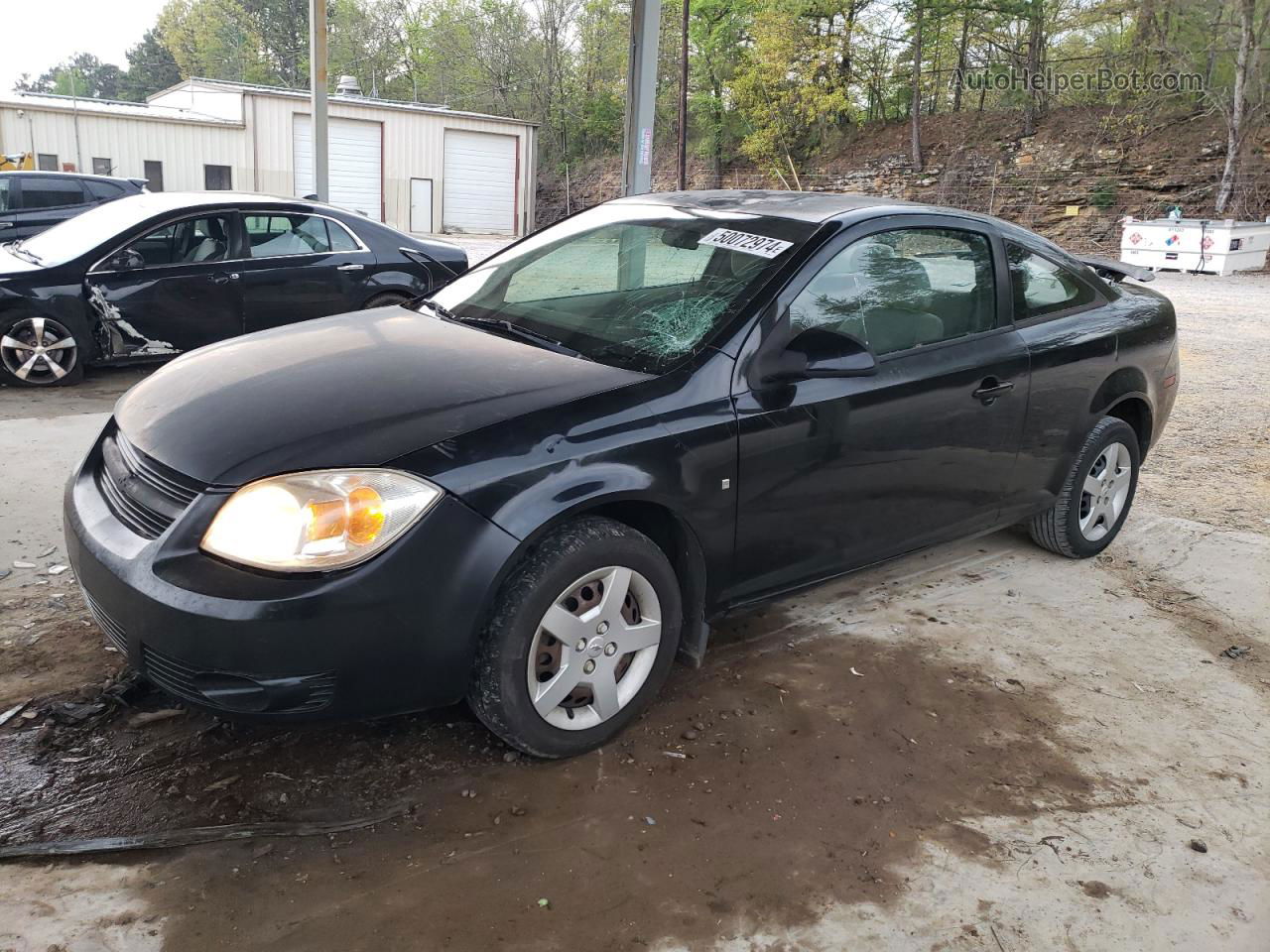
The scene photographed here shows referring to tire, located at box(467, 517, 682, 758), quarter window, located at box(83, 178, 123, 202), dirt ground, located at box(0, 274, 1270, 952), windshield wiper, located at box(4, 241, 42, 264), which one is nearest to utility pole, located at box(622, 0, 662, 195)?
windshield wiper, located at box(4, 241, 42, 264)

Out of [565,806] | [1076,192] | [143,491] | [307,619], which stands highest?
[1076,192]

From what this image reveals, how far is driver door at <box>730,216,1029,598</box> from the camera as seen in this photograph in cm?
321

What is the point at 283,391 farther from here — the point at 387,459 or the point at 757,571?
the point at 757,571

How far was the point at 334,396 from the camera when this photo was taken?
2855mm

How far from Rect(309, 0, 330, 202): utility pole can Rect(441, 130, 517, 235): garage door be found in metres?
25.6

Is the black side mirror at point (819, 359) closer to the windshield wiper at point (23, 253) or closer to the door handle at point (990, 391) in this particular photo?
the door handle at point (990, 391)

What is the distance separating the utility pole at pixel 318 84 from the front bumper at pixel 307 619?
9199 millimetres

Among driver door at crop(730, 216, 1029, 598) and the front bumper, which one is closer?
the front bumper

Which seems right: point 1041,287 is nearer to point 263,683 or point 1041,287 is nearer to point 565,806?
point 565,806

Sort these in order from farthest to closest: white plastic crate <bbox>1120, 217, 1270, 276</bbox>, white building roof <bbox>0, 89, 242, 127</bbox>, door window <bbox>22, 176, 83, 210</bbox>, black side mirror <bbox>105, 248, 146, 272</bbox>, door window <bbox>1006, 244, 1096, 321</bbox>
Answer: white building roof <bbox>0, 89, 242, 127</bbox> → white plastic crate <bbox>1120, 217, 1270, 276</bbox> → door window <bbox>22, 176, 83, 210</bbox> → black side mirror <bbox>105, 248, 146, 272</bbox> → door window <bbox>1006, 244, 1096, 321</bbox>

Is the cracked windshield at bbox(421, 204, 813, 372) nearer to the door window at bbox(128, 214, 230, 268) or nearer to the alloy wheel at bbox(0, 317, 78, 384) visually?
the door window at bbox(128, 214, 230, 268)

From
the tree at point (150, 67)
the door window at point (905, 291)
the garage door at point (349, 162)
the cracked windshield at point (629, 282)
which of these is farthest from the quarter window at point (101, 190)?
the tree at point (150, 67)

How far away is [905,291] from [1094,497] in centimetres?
167

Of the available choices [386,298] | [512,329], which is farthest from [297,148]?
[512,329]
